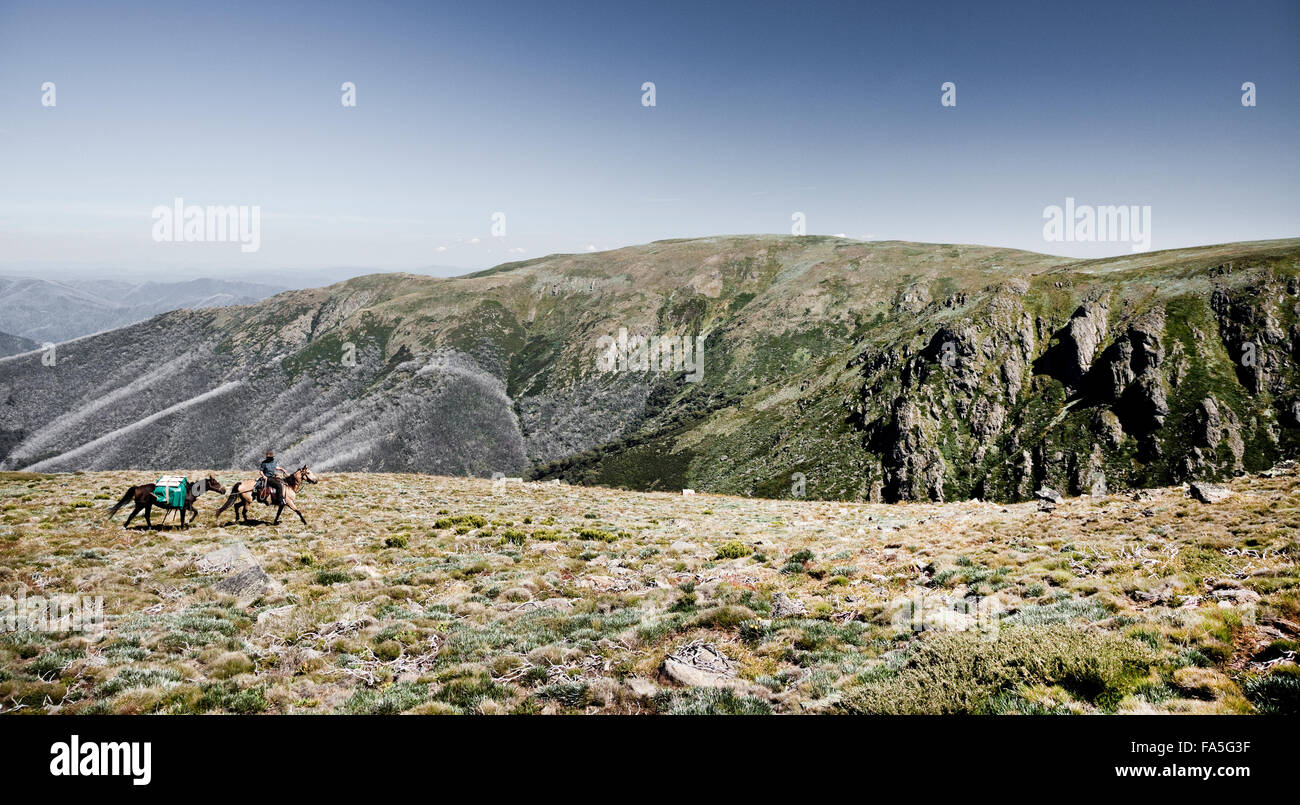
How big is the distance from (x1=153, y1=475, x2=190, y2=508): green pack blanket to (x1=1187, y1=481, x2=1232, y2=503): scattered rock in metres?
46.9

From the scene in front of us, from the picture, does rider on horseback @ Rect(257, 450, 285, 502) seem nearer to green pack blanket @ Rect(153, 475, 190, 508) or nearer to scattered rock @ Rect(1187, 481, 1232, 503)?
green pack blanket @ Rect(153, 475, 190, 508)

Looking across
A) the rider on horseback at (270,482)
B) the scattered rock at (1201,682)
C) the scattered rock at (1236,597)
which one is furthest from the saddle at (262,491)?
the scattered rock at (1236,597)

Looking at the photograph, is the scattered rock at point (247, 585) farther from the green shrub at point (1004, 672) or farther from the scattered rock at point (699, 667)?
the green shrub at point (1004, 672)

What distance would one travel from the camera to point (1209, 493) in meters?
22.3

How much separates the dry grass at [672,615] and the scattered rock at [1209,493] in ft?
2.09

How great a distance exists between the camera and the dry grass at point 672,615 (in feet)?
30.1

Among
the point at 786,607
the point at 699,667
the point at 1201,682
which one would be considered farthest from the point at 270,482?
the point at 1201,682

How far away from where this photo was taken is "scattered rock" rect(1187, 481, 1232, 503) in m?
21.9

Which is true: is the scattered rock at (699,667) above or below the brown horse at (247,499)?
below

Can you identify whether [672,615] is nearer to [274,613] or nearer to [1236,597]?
[274,613]

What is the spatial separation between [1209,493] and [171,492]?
4818 centimetres

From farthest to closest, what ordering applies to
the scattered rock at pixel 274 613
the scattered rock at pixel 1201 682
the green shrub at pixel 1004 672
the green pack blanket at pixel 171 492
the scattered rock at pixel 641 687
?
the green pack blanket at pixel 171 492 → the scattered rock at pixel 274 613 → the scattered rock at pixel 641 687 → the green shrub at pixel 1004 672 → the scattered rock at pixel 1201 682
